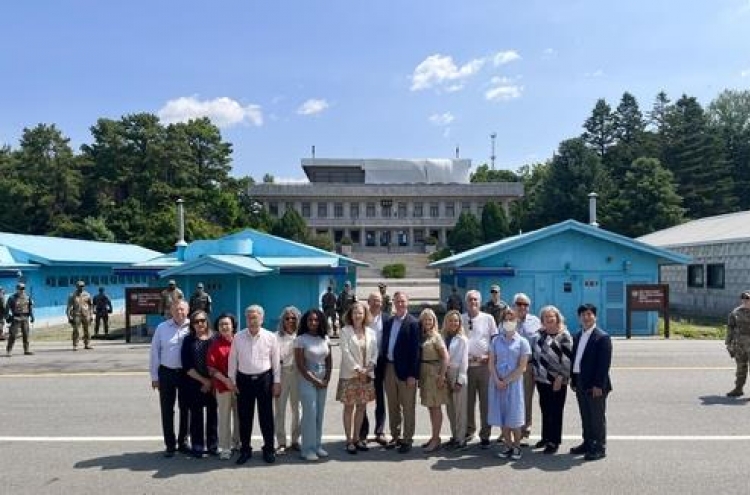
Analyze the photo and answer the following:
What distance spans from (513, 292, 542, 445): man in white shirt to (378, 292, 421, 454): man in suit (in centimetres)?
140

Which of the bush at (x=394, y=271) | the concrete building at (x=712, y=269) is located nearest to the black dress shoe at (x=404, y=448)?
the concrete building at (x=712, y=269)

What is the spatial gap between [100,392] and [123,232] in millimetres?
45972

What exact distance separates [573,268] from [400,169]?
219 ft

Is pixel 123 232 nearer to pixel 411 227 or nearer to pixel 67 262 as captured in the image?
pixel 67 262

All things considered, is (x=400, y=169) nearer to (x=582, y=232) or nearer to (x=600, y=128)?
(x=600, y=128)

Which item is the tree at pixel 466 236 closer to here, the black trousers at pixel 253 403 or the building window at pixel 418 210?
the building window at pixel 418 210

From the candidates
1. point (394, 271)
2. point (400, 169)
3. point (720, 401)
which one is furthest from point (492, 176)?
point (720, 401)

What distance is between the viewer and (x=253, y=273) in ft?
66.5

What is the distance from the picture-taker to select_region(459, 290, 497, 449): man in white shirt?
7641 mm

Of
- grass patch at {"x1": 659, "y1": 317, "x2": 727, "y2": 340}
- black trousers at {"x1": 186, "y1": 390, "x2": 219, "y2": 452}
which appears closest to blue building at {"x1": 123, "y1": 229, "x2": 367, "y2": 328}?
grass patch at {"x1": 659, "y1": 317, "x2": 727, "y2": 340}

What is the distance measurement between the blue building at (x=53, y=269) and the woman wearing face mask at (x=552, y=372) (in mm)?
20047

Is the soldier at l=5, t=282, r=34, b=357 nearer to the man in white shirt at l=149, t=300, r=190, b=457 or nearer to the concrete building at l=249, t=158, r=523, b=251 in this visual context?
the man in white shirt at l=149, t=300, r=190, b=457

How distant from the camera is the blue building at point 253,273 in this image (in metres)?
20.3

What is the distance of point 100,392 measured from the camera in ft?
36.9
